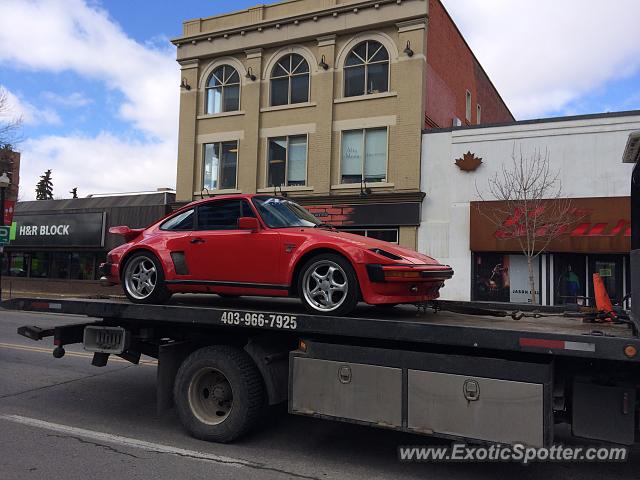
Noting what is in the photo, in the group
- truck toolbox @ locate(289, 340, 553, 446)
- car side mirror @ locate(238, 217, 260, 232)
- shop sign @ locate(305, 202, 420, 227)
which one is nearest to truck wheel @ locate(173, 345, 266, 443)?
truck toolbox @ locate(289, 340, 553, 446)

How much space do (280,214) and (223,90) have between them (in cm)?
1787

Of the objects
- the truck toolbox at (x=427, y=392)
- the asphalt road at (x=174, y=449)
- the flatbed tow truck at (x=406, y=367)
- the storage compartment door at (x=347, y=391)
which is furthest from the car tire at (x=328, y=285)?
the asphalt road at (x=174, y=449)

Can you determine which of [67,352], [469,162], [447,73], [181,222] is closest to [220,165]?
[447,73]

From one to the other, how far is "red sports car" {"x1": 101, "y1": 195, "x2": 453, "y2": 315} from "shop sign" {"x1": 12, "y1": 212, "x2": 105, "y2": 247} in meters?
19.6

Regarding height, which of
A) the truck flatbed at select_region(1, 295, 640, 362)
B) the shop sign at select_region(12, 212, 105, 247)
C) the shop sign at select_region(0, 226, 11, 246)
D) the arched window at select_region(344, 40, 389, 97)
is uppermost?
the arched window at select_region(344, 40, 389, 97)

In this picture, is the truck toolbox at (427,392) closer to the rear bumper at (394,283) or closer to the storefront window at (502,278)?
the rear bumper at (394,283)

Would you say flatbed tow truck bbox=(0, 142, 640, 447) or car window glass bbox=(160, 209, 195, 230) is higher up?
car window glass bbox=(160, 209, 195, 230)

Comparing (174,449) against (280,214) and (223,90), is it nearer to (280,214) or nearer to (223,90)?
(280,214)

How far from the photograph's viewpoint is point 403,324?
4406 millimetres

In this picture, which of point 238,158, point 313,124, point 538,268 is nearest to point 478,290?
point 538,268

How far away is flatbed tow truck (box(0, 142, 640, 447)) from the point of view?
4.01 metres

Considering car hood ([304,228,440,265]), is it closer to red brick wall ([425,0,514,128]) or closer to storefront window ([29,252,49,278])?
red brick wall ([425,0,514,128])

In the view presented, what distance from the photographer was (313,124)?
66.3 ft

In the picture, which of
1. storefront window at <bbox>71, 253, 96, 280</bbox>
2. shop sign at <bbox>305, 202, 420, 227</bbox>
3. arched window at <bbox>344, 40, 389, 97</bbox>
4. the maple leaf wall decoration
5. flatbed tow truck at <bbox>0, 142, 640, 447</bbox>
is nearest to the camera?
flatbed tow truck at <bbox>0, 142, 640, 447</bbox>
